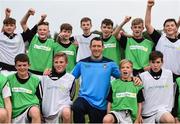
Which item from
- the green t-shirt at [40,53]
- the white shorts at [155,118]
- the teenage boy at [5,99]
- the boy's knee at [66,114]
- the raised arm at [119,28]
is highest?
the raised arm at [119,28]

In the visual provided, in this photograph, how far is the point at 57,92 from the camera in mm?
7039

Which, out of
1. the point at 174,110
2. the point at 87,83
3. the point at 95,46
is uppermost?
the point at 95,46

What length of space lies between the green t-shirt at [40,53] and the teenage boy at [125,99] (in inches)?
68.2

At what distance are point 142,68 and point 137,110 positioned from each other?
1.22 meters

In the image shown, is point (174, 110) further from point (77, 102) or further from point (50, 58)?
point (50, 58)

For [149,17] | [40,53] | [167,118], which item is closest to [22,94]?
[40,53]

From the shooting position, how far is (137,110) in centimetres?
691

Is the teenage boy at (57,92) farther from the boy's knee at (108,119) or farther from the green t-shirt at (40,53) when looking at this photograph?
A: the green t-shirt at (40,53)

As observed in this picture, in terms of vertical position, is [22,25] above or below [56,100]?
above

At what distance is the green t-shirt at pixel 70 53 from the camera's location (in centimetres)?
831

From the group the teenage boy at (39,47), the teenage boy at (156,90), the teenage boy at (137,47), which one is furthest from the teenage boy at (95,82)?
the teenage boy at (39,47)

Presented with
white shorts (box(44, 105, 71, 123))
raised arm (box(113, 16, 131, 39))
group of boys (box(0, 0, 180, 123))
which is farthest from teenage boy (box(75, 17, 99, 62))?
white shorts (box(44, 105, 71, 123))

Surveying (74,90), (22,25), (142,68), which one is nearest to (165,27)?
Answer: (142,68)

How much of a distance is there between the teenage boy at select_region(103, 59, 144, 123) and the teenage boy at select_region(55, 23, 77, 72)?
59.7 inches
